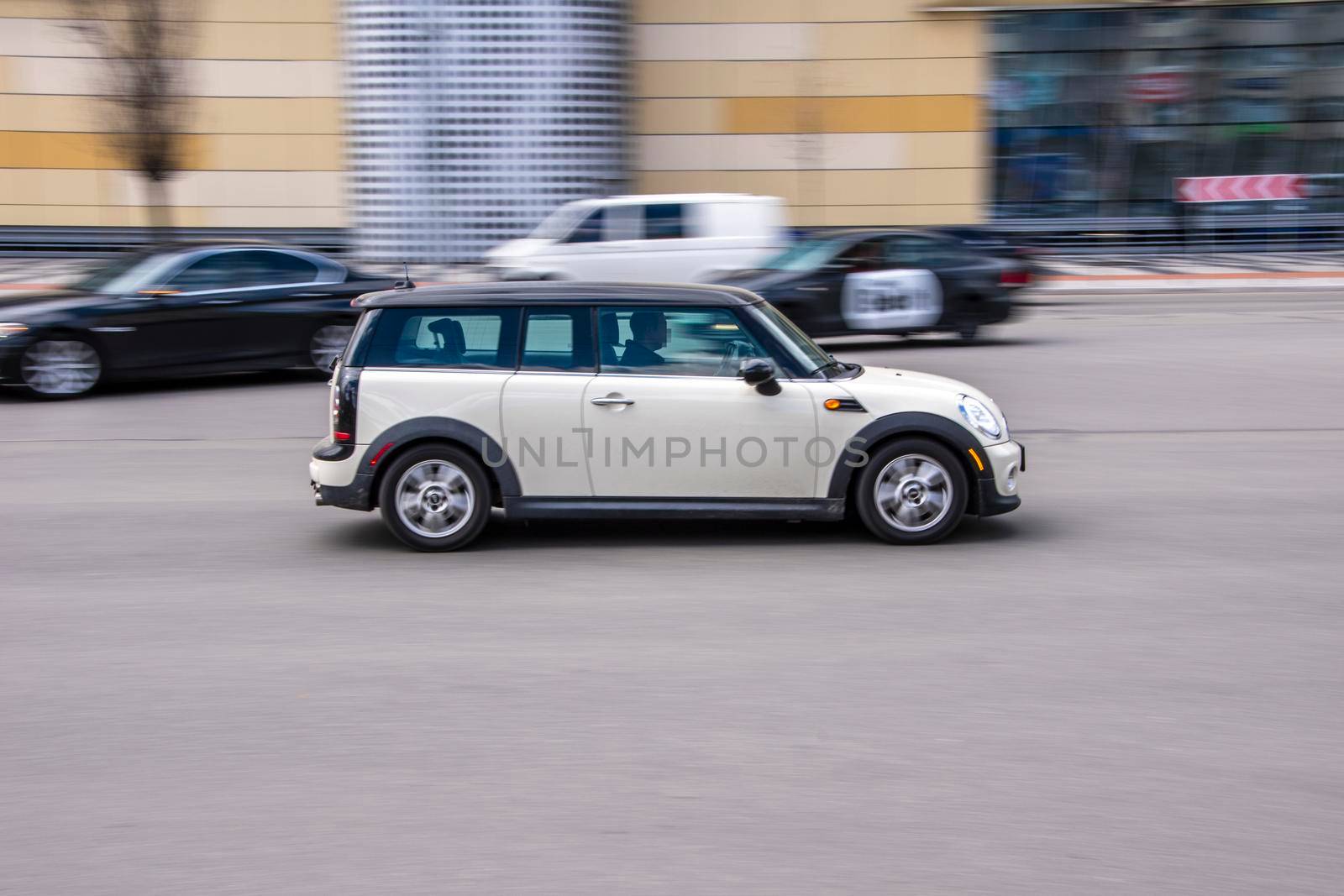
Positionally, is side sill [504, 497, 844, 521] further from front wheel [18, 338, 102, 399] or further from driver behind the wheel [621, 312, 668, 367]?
front wheel [18, 338, 102, 399]

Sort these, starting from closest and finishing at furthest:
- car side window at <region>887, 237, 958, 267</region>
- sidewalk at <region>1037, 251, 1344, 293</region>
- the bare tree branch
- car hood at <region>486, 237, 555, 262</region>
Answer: car side window at <region>887, 237, 958, 267</region>, car hood at <region>486, 237, 555, 262</region>, the bare tree branch, sidewalk at <region>1037, 251, 1344, 293</region>

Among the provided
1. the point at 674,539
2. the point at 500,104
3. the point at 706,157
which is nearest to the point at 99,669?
the point at 674,539

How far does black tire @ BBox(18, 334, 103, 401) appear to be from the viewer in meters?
12.3

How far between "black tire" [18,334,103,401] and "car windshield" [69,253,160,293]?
663mm

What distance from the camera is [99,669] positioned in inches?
208

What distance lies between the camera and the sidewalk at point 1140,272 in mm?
25594

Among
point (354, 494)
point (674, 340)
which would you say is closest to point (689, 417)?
point (674, 340)

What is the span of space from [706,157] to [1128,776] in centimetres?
3004

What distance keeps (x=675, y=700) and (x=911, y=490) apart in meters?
2.62

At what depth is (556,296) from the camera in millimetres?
7176

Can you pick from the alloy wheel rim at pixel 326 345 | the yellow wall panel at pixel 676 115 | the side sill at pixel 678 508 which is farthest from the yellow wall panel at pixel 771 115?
the side sill at pixel 678 508

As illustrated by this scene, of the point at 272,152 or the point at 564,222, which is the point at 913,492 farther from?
the point at 272,152

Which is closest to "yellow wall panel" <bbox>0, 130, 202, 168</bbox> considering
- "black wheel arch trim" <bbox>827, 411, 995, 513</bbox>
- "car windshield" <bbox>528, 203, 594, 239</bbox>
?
"car windshield" <bbox>528, 203, 594, 239</bbox>

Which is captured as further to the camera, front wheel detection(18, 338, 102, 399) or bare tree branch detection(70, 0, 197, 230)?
bare tree branch detection(70, 0, 197, 230)
